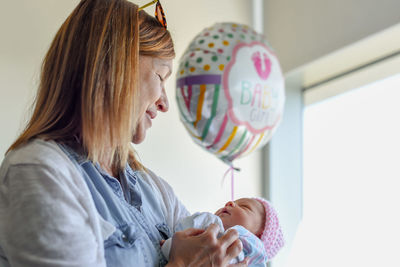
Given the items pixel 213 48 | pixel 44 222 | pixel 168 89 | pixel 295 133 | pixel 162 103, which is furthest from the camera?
pixel 295 133

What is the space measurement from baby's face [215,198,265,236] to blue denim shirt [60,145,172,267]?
1.09 feet

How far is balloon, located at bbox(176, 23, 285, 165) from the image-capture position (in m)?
1.17

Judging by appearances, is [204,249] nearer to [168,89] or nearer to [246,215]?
[246,215]

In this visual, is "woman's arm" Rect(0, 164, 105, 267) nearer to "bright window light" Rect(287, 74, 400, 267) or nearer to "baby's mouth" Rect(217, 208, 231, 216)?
"baby's mouth" Rect(217, 208, 231, 216)

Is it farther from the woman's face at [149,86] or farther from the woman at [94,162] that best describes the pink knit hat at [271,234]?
the woman's face at [149,86]

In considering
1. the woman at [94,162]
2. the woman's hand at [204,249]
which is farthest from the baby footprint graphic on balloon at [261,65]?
the woman's hand at [204,249]

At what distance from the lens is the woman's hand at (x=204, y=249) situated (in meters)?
1.12

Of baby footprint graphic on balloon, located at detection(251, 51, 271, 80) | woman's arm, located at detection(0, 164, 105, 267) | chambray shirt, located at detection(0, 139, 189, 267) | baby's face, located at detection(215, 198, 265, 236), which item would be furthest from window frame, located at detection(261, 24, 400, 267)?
woman's arm, located at detection(0, 164, 105, 267)

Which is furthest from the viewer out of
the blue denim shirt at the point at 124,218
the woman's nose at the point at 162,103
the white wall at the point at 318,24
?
the white wall at the point at 318,24

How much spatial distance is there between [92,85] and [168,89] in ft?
4.18

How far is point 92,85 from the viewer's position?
1077 millimetres

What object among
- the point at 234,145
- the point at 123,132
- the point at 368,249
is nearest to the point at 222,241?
the point at 234,145

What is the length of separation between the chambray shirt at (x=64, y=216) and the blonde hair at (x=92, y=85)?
0.06 m

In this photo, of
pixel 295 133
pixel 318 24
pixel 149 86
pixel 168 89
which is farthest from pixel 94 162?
pixel 295 133
